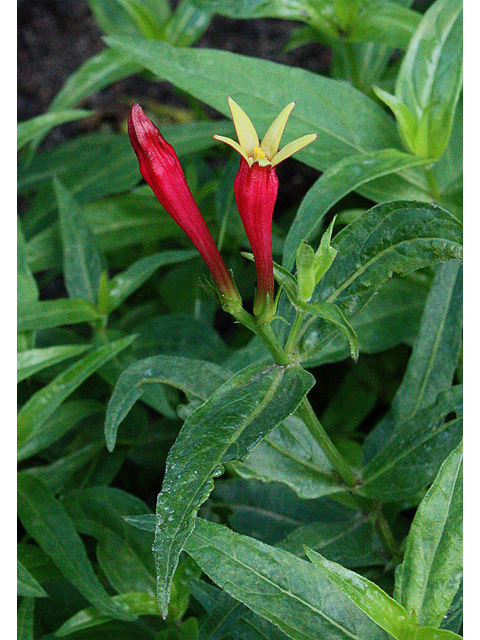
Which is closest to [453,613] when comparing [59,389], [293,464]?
[293,464]

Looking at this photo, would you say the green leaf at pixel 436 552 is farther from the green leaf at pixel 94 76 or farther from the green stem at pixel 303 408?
the green leaf at pixel 94 76

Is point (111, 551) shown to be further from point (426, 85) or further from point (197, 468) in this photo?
point (426, 85)

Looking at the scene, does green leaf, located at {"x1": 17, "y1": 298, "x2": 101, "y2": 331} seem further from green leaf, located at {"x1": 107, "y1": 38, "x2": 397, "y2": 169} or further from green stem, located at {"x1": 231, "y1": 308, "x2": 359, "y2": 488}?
green stem, located at {"x1": 231, "y1": 308, "x2": 359, "y2": 488}

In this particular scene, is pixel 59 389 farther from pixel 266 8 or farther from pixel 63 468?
pixel 266 8

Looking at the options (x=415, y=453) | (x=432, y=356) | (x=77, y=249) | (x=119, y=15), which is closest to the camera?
(x=415, y=453)

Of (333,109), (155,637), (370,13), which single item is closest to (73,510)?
(155,637)

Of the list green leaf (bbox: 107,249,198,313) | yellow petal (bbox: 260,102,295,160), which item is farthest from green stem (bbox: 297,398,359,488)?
green leaf (bbox: 107,249,198,313)
